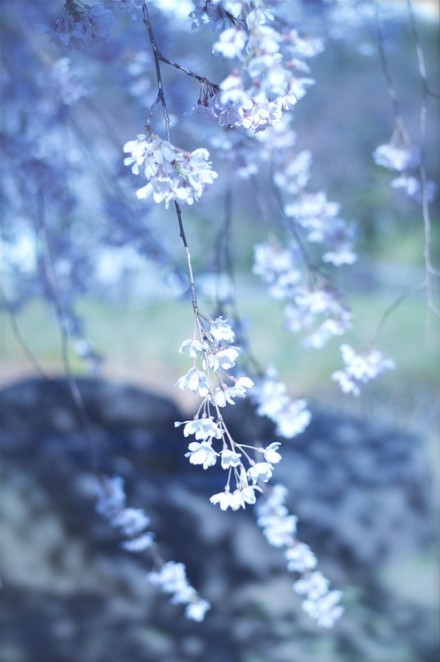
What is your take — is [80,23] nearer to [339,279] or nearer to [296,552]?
[296,552]

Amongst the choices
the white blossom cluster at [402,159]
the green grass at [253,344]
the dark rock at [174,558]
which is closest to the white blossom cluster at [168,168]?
the white blossom cluster at [402,159]

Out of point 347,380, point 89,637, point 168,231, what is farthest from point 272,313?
point 347,380

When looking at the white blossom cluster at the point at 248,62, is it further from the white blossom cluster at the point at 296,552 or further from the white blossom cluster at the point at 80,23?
the white blossom cluster at the point at 296,552

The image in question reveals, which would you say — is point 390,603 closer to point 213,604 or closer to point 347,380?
point 213,604

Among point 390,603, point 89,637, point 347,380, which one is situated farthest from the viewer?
point 390,603

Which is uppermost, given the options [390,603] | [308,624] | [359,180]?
[359,180]

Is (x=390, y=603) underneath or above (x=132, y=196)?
underneath

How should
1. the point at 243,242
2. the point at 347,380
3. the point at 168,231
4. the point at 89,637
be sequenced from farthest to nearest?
1. the point at 243,242
2. the point at 168,231
3. the point at 89,637
4. the point at 347,380

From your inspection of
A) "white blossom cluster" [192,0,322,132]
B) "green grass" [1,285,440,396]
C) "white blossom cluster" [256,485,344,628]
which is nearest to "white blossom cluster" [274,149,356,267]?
"white blossom cluster" [256,485,344,628]
